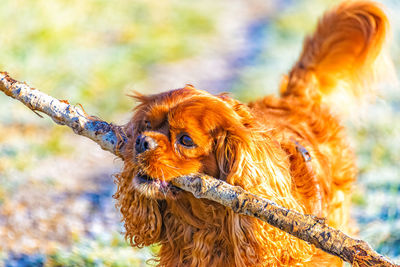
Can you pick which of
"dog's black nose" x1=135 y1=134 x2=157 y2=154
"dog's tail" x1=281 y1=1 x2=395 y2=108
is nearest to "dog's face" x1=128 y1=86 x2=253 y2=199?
"dog's black nose" x1=135 y1=134 x2=157 y2=154

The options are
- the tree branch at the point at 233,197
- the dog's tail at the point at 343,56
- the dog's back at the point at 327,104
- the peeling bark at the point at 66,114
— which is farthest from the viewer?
the dog's tail at the point at 343,56

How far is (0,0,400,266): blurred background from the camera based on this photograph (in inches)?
159

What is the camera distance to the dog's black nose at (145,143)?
255 centimetres

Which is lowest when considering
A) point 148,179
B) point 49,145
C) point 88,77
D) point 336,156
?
point 148,179

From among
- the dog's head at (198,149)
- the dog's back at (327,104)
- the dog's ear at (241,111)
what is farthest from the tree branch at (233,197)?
the dog's back at (327,104)

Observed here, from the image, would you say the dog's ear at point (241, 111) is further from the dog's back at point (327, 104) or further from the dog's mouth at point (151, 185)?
the dog's mouth at point (151, 185)

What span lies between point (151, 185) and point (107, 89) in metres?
4.70

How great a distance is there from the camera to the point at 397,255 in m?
3.73

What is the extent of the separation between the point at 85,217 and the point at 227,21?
28.9 feet

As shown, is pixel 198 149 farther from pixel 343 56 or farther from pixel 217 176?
pixel 343 56

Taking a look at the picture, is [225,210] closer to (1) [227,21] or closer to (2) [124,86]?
(2) [124,86]

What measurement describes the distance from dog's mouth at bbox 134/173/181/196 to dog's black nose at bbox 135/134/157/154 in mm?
136

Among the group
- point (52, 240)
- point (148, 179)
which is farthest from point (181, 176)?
point (52, 240)

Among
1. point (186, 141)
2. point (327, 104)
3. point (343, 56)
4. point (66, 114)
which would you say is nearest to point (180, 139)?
point (186, 141)
